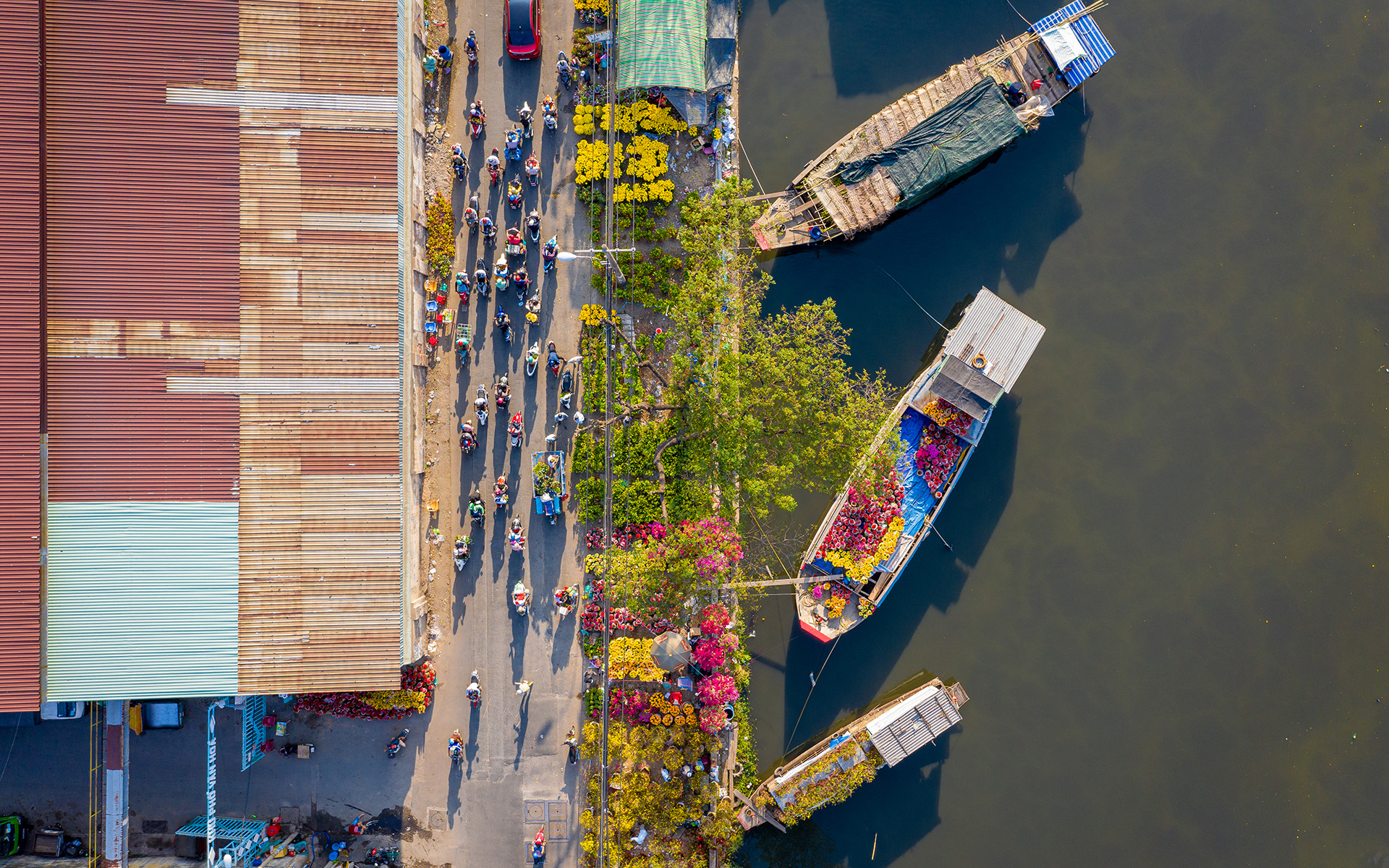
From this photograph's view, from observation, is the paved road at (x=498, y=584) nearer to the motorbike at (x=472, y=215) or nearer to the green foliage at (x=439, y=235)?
the motorbike at (x=472, y=215)

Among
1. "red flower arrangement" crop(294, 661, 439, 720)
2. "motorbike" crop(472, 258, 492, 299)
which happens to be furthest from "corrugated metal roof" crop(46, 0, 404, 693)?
"motorbike" crop(472, 258, 492, 299)

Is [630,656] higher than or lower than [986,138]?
lower

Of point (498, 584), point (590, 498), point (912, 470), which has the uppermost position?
point (912, 470)

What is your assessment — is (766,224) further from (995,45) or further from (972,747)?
(972,747)

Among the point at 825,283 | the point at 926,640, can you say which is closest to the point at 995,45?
the point at 825,283

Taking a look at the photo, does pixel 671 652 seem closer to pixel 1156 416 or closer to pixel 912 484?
pixel 912 484

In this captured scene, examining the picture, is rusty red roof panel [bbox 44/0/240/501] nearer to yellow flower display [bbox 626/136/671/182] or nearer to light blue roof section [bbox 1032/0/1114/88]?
yellow flower display [bbox 626/136/671/182]

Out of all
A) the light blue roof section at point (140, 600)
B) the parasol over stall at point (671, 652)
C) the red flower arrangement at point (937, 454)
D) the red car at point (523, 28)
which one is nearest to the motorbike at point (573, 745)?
the parasol over stall at point (671, 652)

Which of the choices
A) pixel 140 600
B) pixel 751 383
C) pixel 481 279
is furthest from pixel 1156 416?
pixel 140 600

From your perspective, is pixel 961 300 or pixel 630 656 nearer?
pixel 630 656
